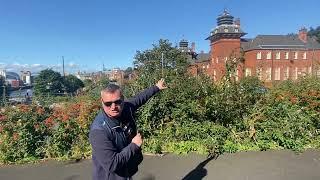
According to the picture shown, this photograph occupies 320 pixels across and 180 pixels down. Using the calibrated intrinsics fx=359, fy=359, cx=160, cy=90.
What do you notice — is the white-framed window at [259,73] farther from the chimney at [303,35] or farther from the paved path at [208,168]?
the chimney at [303,35]

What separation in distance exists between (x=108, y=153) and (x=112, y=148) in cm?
6

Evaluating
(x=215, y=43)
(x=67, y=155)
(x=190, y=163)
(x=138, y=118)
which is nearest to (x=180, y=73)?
(x=138, y=118)

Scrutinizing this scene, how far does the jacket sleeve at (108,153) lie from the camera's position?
2945 mm

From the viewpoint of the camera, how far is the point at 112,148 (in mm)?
2994

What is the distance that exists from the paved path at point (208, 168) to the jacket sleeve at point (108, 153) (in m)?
3.28

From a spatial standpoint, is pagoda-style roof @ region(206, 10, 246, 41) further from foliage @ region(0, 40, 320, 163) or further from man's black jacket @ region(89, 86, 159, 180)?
man's black jacket @ region(89, 86, 159, 180)

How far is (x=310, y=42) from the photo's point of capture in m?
78.5

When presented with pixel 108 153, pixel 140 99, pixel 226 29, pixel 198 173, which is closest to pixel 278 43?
pixel 226 29

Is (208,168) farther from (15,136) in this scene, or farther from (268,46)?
(268,46)

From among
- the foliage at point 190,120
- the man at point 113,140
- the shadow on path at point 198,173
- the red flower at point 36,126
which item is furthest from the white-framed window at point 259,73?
the man at point 113,140

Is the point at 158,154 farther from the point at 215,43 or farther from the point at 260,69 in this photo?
the point at 215,43

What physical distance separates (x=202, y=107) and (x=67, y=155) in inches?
118

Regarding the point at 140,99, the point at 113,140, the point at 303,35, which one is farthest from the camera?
the point at 303,35

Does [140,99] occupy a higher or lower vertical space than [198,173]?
higher
